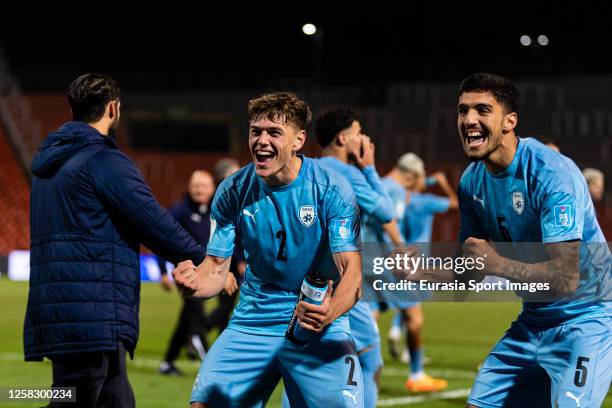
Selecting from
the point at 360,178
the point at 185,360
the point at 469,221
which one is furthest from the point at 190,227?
the point at 469,221

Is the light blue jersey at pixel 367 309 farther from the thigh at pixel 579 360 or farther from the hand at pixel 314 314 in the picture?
the hand at pixel 314 314

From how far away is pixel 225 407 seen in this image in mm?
5617

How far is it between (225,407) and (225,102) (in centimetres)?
3597

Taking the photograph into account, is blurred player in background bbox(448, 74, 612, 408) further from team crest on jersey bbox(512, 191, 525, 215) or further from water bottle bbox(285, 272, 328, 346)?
water bottle bbox(285, 272, 328, 346)

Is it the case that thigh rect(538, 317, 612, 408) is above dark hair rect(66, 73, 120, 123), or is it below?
below

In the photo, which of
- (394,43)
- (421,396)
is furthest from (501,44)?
(421,396)

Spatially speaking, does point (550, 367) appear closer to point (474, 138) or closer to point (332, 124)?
point (474, 138)

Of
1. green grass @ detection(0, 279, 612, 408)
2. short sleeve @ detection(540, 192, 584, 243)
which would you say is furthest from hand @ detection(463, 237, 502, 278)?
green grass @ detection(0, 279, 612, 408)

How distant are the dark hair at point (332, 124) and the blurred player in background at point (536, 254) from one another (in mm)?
2345

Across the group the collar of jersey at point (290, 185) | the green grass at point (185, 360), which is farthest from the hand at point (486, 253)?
the green grass at point (185, 360)

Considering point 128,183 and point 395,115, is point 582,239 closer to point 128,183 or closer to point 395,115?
point 128,183

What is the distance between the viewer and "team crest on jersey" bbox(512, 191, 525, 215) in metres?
5.69

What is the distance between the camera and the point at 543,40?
35781 millimetres

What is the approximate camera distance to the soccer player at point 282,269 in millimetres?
5582
